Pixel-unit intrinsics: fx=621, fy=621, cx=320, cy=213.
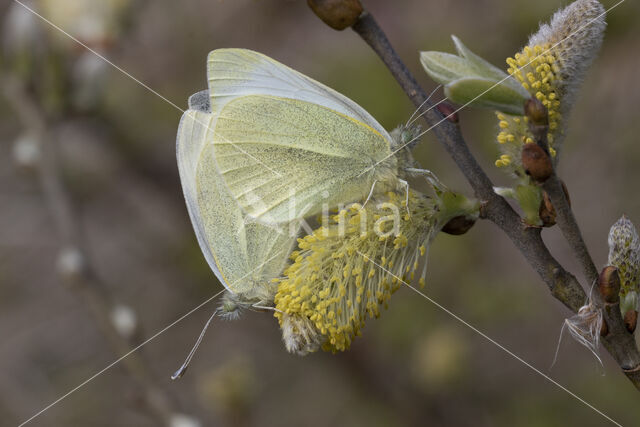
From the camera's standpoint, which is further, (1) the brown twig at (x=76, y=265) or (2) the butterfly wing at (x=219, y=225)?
(1) the brown twig at (x=76, y=265)

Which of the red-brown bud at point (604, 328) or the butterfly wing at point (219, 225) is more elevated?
the butterfly wing at point (219, 225)

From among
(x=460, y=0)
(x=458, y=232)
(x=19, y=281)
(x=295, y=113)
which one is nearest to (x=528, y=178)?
(x=458, y=232)

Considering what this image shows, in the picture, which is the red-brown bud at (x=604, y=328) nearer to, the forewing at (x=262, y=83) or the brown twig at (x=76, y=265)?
the forewing at (x=262, y=83)

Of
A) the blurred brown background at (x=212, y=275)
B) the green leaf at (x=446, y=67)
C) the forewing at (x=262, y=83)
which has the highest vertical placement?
the forewing at (x=262, y=83)

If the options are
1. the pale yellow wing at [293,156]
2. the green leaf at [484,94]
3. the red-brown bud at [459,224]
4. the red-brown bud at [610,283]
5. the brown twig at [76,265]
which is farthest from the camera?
the brown twig at [76,265]

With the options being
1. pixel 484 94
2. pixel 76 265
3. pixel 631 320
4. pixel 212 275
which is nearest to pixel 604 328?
pixel 631 320

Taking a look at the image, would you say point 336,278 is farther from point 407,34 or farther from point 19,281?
point 19,281

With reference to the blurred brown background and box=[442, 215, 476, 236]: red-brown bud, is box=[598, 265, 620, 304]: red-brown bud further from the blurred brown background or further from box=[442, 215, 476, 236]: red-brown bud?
the blurred brown background

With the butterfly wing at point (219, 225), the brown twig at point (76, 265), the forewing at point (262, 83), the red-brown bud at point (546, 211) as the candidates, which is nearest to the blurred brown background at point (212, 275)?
the brown twig at point (76, 265)
